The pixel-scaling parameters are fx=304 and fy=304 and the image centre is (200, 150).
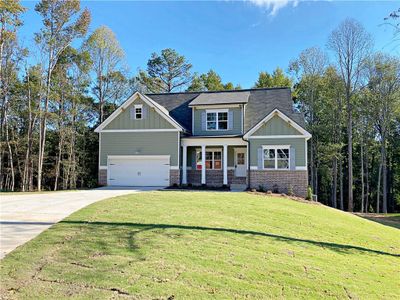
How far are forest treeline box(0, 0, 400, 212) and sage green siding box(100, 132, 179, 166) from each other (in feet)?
17.4

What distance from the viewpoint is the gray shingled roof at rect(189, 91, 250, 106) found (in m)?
21.5

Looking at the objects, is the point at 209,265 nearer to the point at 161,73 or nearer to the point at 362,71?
the point at 362,71

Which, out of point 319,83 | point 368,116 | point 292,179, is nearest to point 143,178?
point 292,179

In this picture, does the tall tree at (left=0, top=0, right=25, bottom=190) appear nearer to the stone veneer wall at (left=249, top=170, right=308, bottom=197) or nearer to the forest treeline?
the forest treeline

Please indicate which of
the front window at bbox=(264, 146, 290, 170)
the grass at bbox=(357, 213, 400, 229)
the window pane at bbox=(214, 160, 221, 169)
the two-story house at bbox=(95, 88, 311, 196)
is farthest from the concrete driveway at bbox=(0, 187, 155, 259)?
the grass at bbox=(357, 213, 400, 229)

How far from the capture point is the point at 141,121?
20.8 meters

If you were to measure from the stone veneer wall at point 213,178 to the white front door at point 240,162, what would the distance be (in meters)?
0.29

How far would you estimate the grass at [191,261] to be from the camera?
14.0 ft

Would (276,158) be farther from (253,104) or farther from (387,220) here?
(387,220)

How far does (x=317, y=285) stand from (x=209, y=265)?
1.70 metres

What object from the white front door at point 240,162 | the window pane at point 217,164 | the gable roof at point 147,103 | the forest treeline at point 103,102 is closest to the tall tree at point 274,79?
the forest treeline at point 103,102

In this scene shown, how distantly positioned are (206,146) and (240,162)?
104 inches

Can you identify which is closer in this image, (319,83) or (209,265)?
(209,265)

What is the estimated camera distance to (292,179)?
1855 cm
